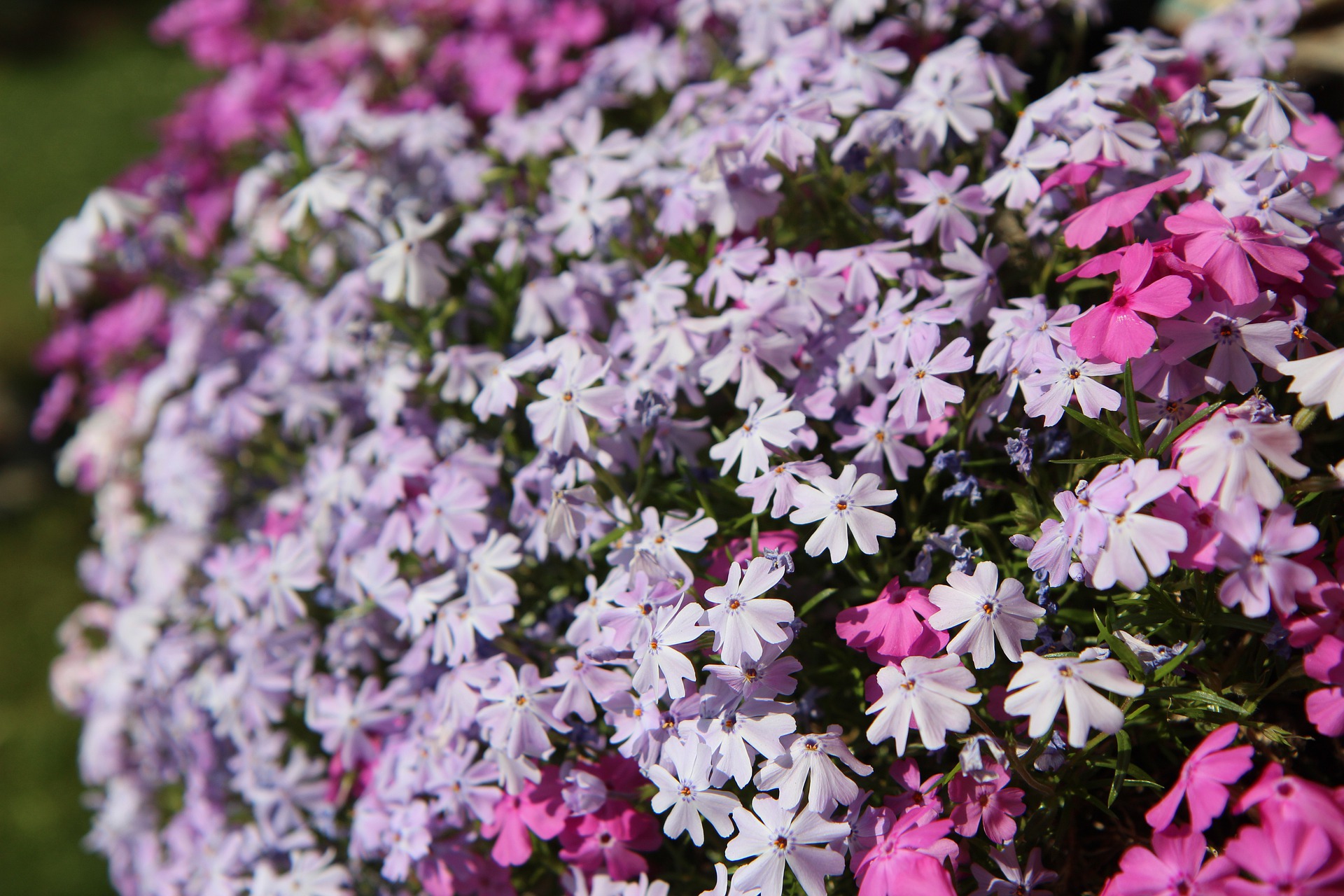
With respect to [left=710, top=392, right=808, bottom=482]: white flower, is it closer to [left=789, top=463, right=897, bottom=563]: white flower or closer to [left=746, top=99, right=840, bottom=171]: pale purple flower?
[left=789, top=463, right=897, bottom=563]: white flower

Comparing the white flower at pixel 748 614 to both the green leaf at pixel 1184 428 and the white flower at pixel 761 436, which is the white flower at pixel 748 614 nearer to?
the white flower at pixel 761 436

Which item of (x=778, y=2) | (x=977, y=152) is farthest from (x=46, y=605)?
(x=977, y=152)

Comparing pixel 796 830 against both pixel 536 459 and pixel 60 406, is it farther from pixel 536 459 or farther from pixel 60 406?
pixel 60 406

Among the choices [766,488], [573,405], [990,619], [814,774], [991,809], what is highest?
[573,405]

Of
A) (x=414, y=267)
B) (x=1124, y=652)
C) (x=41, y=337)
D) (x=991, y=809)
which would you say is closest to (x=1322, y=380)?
(x=1124, y=652)

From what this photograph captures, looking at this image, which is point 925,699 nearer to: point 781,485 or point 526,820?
point 781,485

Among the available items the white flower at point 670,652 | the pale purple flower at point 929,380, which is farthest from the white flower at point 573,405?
the pale purple flower at point 929,380

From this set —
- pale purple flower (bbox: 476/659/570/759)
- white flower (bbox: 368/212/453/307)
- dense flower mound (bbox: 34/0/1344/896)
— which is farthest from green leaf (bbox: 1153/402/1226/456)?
white flower (bbox: 368/212/453/307)
